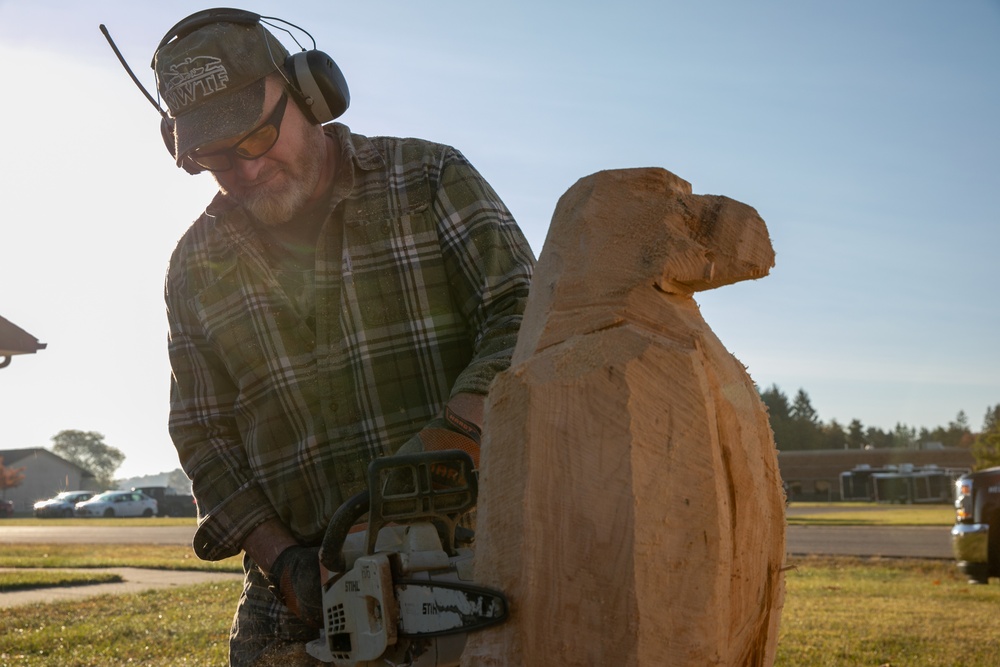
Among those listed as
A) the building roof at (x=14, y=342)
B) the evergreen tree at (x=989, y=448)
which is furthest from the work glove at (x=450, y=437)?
the evergreen tree at (x=989, y=448)

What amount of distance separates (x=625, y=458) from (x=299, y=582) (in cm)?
116

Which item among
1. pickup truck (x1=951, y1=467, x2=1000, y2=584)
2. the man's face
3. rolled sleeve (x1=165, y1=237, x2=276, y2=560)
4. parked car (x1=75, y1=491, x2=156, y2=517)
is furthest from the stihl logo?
parked car (x1=75, y1=491, x2=156, y2=517)

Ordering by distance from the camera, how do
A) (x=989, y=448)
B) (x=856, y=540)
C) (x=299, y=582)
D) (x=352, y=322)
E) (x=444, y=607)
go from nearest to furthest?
1. (x=444, y=607)
2. (x=299, y=582)
3. (x=352, y=322)
4. (x=856, y=540)
5. (x=989, y=448)

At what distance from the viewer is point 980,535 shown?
7688mm

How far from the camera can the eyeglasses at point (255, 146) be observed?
2.57m

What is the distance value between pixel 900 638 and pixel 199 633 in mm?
4083

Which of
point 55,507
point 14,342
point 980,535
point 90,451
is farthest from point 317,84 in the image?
point 90,451

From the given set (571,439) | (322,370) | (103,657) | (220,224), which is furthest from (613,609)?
(103,657)

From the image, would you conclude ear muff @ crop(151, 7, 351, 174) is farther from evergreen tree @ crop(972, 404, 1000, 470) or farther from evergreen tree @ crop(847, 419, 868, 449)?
evergreen tree @ crop(847, 419, 868, 449)

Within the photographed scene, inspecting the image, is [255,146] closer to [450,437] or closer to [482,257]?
[482,257]

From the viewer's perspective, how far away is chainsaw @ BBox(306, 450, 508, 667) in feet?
5.69

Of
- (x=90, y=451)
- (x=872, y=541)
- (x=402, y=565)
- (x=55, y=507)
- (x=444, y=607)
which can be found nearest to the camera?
(x=444, y=607)

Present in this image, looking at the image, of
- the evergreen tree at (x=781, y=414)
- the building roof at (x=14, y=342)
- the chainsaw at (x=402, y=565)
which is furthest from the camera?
Result: the evergreen tree at (x=781, y=414)

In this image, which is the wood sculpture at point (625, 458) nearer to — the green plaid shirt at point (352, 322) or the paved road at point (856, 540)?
the green plaid shirt at point (352, 322)
